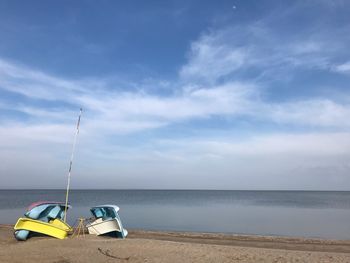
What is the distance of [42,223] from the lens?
1653 cm

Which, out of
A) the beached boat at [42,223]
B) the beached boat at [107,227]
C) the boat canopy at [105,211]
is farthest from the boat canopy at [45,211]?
the beached boat at [107,227]

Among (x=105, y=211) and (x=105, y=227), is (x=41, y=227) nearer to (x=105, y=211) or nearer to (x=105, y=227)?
(x=105, y=227)

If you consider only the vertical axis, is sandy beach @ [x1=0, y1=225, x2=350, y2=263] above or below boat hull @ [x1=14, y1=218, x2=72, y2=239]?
below

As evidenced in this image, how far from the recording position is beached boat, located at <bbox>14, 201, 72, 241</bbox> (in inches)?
643

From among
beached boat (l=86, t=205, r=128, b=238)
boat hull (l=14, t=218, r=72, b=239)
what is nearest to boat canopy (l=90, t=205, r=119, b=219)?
beached boat (l=86, t=205, r=128, b=238)

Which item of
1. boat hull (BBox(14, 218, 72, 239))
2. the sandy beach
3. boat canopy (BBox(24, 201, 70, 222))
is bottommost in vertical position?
the sandy beach

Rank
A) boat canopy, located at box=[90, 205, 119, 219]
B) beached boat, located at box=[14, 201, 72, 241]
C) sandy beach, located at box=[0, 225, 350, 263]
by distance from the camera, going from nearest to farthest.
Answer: sandy beach, located at box=[0, 225, 350, 263], beached boat, located at box=[14, 201, 72, 241], boat canopy, located at box=[90, 205, 119, 219]

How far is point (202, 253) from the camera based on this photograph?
521 inches

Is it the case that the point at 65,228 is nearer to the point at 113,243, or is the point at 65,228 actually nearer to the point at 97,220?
the point at 97,220

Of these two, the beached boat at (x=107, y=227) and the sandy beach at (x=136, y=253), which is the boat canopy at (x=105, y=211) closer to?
the beached boat at (x=107, y=227)

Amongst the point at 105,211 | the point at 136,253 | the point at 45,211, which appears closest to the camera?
the point at 136,253

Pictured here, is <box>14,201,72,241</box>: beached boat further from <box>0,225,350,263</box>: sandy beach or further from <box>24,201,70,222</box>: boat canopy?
<box>0,225,350,263</box>: sandy beach

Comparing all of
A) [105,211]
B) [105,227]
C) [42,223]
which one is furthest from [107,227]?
[42,223]

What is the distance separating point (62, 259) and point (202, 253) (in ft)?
15.8
